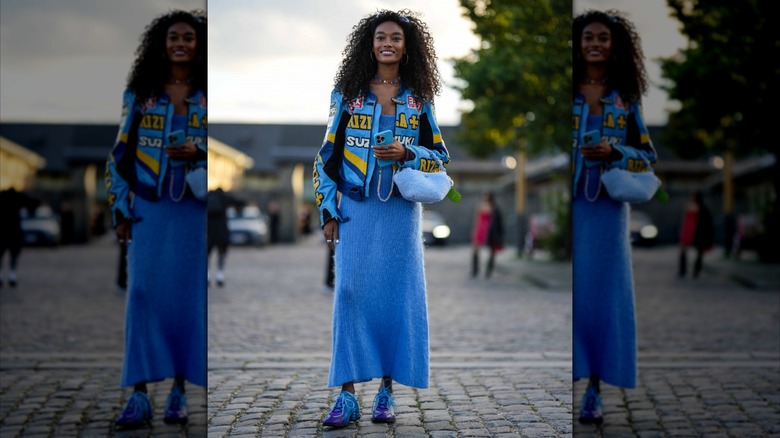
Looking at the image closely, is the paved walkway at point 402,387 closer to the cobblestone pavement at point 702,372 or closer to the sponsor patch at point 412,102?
the cobblestone pavement at point 702,372

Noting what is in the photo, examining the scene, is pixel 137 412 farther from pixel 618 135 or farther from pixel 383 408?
pixel 618 135

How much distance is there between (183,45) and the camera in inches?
181

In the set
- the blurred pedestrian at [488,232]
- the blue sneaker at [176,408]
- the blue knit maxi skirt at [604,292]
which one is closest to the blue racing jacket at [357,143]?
the blue knit maxi skirt at [604,292]

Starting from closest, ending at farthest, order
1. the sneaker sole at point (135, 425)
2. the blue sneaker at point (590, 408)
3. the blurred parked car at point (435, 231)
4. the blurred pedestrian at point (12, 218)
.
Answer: the sneaker sole at point (135, 425)
the blue sneaker at point (590, 408)
the blurred pedestrian at point (12, 218)
the blurred parked car at point (435, 231)

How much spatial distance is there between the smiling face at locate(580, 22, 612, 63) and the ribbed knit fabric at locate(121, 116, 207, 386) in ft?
6.31

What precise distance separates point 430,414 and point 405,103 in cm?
159

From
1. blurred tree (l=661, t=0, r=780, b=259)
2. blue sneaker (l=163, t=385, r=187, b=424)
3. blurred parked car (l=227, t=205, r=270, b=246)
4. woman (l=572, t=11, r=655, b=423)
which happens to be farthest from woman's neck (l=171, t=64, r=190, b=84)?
blurred parked car (l=227, t=205, r=270, b=246)

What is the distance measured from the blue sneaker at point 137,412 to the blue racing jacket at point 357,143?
4.00ft

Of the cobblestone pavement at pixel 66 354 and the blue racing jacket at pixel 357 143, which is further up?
the blue racing jacket at pixel 357 143

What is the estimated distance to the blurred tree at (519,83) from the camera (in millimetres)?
16172

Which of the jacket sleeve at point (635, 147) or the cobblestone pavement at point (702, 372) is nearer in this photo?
the jacket sleeve at point (635, 147)

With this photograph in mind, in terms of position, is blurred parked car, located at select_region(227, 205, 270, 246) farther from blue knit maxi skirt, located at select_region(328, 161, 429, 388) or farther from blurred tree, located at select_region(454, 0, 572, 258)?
blue knit maxi skirt, located at select_region(328, 161, 429, 388)

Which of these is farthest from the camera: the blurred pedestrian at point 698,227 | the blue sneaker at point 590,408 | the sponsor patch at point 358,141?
the blurred pedestrian at point 698,227

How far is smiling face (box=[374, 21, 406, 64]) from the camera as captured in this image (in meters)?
4.70
